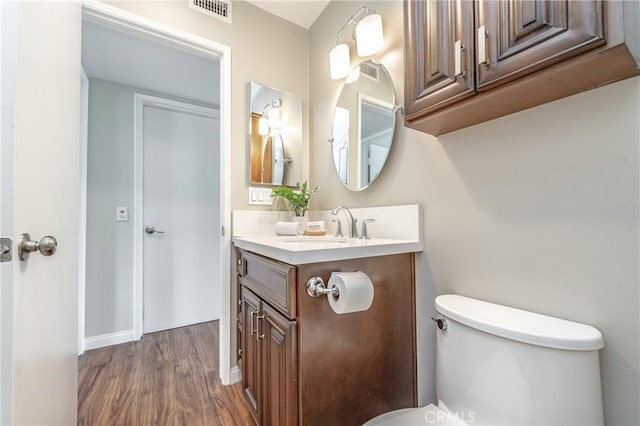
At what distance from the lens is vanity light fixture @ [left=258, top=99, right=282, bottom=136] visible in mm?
1771

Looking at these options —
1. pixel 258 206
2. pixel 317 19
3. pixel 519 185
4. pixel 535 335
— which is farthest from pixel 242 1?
pixel 535 335

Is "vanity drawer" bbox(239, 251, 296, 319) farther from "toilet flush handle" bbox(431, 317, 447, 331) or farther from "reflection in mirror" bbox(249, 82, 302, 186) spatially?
"reflection in mirror" bbox(249, 82, 302, 186)

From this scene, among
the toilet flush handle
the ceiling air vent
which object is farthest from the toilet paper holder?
the ceiling air vent

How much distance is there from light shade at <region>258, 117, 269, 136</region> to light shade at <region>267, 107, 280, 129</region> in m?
0.03

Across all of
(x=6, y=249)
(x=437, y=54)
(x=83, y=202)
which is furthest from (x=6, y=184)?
(x=83, y=202)

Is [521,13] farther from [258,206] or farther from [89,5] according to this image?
[89,5]

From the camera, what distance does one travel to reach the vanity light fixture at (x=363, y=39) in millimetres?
1312

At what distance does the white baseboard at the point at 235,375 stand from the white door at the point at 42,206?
2.30 feet

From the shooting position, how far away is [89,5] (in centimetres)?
129

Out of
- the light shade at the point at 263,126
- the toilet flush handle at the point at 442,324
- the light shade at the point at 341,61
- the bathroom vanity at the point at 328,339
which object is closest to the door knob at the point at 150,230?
the light shade at the point at 263,126

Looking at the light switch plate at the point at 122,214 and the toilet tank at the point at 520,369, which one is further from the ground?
the light switch plate at the point at 122,214

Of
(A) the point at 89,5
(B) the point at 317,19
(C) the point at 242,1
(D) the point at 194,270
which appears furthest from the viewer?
(D) the point at 194,270

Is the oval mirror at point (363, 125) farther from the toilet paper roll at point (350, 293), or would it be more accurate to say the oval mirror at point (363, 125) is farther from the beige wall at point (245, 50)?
the toilet paper roll at point (350, 293)

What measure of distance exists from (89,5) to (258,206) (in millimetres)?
1288
